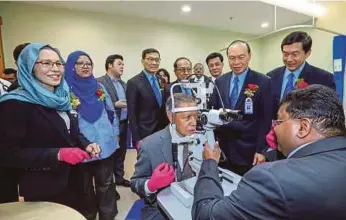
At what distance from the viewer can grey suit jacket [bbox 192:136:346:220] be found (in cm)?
63

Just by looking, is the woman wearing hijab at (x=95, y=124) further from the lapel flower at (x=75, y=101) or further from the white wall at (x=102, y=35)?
the white wall at (x=102, y=35)

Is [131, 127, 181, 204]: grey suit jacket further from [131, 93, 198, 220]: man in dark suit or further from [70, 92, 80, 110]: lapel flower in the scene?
[70, 92, 80, 110]: lapel flower

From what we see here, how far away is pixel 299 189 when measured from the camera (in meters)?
0.62

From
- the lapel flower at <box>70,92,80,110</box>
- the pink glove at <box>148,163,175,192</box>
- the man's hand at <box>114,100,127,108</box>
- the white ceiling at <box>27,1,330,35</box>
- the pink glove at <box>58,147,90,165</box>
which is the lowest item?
the pink glove at <box>148,163,175,192</box>

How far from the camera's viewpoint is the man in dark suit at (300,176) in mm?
630

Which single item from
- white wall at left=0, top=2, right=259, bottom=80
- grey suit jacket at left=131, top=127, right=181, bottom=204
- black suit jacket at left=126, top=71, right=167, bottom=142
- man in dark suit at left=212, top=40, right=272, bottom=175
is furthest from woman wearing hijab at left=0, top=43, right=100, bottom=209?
white wall at left=0, top=2, right=259, bottom=80

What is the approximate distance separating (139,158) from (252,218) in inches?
33.7

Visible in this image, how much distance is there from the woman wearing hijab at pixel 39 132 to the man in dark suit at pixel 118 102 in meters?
1.82

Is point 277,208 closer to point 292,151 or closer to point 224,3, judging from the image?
point 292,151

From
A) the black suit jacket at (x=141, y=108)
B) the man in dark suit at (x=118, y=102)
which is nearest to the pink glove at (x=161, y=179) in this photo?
the black suit jacket at (x=141, y=108)

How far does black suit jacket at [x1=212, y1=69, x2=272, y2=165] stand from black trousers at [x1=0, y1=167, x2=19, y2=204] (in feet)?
4.41

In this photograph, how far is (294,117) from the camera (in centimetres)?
78

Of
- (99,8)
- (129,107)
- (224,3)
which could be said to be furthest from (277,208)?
(99,8)

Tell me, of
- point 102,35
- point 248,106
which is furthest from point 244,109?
point 102,35
